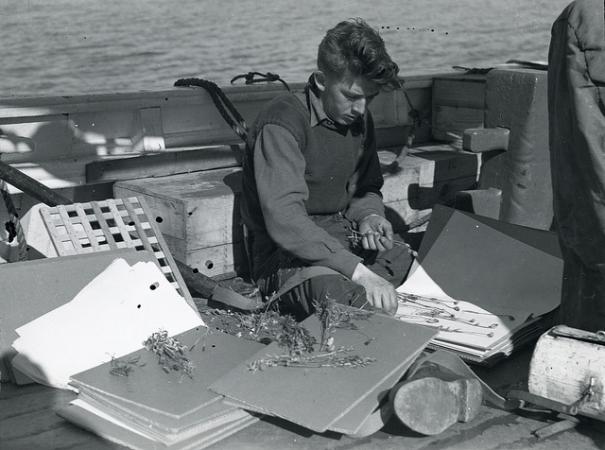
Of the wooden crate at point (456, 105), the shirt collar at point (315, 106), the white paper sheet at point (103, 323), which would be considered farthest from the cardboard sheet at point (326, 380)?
the wooden crate at point (456, 105)

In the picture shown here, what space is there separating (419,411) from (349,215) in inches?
62.4

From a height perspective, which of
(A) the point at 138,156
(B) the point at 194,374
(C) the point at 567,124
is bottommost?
(B) the point at 194,374

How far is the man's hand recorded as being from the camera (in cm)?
378

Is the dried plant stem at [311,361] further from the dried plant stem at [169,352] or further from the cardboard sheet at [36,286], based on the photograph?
the cardboard sheet at [36,286]

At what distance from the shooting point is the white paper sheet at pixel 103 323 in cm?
304

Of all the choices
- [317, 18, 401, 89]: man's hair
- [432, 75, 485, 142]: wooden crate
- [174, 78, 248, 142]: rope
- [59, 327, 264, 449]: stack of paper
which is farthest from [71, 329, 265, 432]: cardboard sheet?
[432, 75, 485, 142]: wooden crate

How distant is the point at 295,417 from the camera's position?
2.54 metres

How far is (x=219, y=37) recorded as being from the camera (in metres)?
14.1

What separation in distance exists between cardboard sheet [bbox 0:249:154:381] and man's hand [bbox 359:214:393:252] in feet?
3.87

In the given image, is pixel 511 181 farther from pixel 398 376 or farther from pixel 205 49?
pixel 205 49

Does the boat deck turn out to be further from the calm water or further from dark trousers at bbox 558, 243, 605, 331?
the calm water

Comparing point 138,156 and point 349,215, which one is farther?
point 138,156

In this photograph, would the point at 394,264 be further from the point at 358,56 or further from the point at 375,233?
the point at 358,56

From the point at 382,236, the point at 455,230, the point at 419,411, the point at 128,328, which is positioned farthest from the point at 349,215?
the point at 419,411
